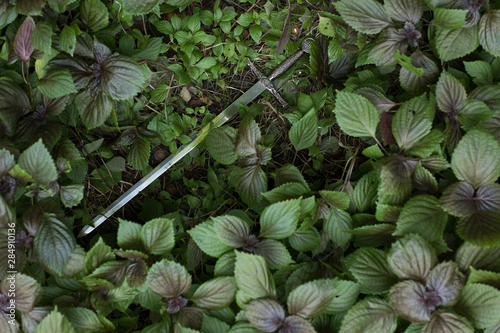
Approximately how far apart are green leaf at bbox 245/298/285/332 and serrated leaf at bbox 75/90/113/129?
2.28 ft

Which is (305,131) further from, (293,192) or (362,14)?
(362,14)

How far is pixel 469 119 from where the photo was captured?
1.01m

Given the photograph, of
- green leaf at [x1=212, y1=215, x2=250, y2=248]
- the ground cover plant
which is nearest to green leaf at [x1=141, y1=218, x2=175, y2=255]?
the ground cover plant

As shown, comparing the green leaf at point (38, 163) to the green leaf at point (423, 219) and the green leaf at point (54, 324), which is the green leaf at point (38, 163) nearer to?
the green leaf at point (54, 324)

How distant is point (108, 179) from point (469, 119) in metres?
1.21

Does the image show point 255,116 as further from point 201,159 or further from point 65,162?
point 65,162

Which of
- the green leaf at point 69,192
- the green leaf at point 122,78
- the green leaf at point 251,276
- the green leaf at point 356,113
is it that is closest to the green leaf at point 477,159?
the green leaf at point 356,113

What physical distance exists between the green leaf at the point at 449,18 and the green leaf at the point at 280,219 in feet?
1.99

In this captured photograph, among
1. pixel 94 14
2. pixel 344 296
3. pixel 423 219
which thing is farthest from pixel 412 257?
pixel 94 14

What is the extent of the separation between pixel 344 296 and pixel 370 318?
87 millimetres

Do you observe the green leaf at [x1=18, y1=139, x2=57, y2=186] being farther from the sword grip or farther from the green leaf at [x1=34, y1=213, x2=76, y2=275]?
the sword grip

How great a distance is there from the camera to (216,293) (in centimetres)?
105

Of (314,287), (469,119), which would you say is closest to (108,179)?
(314,287)

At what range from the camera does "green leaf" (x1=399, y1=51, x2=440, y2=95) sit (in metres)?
1.06
